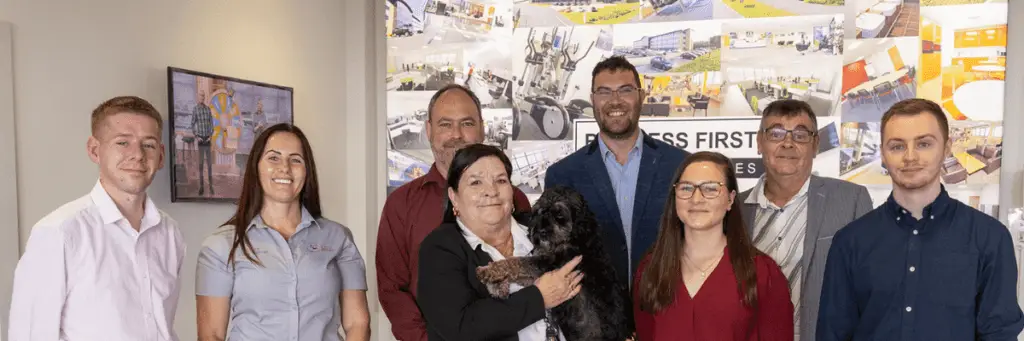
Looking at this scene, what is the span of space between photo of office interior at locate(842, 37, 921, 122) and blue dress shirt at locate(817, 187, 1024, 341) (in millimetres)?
2646

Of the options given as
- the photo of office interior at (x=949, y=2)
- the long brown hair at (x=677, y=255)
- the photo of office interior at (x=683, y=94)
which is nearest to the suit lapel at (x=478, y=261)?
the long brown hair at (x=677, y=255)

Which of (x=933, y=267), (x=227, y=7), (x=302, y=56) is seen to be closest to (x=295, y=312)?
(x=933, y=267)

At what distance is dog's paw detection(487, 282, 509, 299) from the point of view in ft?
7.40

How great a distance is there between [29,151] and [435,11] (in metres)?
2.88

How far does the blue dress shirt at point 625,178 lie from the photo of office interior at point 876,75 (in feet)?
7.59

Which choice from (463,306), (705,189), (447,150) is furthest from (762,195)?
(463,306)

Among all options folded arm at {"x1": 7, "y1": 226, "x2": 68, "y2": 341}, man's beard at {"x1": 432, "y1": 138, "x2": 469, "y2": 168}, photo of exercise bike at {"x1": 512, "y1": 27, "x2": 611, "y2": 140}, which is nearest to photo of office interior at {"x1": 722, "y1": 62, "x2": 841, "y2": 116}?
photo of exercise bike at {"x1": 512, "y1": 27, "x2": 611, "y2": 140}

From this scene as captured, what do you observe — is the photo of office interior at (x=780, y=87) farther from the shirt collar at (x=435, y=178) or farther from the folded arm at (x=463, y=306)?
the folded arm at (x=463, y=306)

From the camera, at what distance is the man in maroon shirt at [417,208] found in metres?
2.99

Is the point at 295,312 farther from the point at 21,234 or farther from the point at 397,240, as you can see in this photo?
the point at 21,234

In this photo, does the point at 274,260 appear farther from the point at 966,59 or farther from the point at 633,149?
the point at 966,59

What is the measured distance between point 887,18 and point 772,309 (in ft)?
10.3

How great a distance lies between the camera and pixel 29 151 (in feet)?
10.8

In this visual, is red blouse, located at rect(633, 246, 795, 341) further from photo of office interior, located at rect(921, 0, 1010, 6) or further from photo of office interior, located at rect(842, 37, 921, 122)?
photo of office interior, located at rect(921, 0, 1010, 6)
